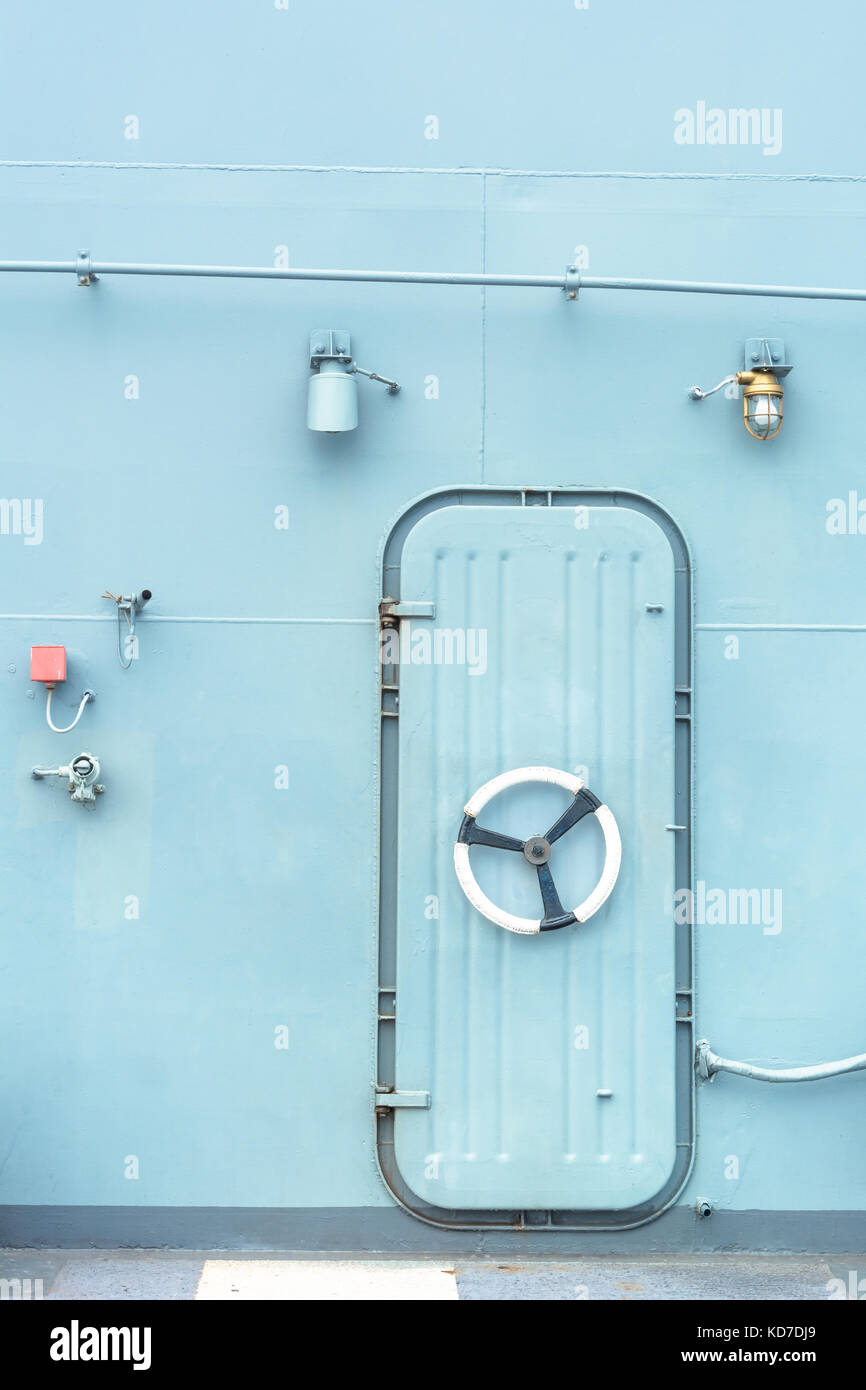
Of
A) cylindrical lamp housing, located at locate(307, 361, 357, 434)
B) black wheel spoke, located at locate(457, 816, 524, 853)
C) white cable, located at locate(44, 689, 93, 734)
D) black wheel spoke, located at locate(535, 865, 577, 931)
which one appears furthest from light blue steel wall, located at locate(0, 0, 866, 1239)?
black wheel spoke, located at locate(535, 865, 577, 931)

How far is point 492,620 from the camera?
3994 mm

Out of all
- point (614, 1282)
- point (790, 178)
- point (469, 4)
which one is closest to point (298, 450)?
point (469, 4)

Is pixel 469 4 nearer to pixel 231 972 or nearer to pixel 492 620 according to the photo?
pixel 492 620

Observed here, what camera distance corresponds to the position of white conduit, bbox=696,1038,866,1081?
3885 millimetres

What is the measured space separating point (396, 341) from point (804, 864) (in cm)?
237

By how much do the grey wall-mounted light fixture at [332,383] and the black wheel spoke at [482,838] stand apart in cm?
143

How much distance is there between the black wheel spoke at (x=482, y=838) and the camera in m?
3.89

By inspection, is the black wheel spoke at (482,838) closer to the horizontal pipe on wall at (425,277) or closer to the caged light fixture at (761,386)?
the caged light fixture at (761,386)

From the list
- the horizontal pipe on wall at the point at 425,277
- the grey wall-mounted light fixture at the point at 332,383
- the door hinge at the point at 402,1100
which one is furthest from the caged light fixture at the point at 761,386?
the door hinge at the point at 402,1100

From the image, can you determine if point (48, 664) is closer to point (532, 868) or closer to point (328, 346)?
point (328, 346)

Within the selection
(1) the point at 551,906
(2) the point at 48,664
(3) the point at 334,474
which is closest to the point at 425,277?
(3) the point at 334,474

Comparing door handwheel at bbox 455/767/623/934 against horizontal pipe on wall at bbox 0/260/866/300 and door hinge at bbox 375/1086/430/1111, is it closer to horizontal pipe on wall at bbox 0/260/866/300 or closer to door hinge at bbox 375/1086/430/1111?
door hinge at bbox 375/1086/430/1111

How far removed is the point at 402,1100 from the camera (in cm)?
390

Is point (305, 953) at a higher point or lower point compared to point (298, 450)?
lower
